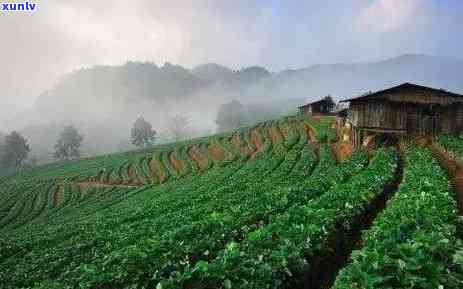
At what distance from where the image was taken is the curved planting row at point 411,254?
8328 mm

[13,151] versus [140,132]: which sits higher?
[140,132]

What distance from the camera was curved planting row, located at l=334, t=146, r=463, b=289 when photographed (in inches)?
328

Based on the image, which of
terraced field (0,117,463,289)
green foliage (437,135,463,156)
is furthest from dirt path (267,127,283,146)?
green foliage (437,135,463,156)

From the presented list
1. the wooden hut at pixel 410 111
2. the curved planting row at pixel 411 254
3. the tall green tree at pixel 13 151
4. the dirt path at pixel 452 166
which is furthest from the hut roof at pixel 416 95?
the tall green tree at pixel 13 151

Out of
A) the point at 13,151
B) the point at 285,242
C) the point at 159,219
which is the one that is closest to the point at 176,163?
the point at 159,219

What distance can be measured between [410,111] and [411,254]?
4084 centimetres

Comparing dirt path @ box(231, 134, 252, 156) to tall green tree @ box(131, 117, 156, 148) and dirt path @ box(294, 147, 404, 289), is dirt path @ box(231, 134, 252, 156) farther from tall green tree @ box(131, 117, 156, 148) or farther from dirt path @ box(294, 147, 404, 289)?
tall green tree @ box(131, 117, 156, 148)

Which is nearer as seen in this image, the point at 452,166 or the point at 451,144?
the point at 452,166

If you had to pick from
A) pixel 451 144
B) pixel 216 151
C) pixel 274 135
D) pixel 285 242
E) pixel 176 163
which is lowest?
pixel 176 163

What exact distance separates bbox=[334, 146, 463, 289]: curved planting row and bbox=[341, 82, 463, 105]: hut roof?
33.5 m

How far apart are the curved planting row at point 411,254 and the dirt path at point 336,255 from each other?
163 centimetres

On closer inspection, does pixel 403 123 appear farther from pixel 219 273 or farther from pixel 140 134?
pixel 140 134

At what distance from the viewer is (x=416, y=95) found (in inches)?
1809

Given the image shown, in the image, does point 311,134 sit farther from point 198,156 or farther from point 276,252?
point 276,252
